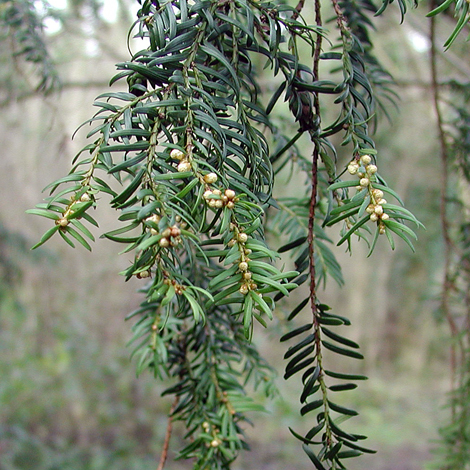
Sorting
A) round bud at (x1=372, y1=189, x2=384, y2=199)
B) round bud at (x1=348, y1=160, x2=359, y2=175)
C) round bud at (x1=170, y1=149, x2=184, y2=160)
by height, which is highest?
round bud at (x1=348, y1=160, x2=359, y2=175)

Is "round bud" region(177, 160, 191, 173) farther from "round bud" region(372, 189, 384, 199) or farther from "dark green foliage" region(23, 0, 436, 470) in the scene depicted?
"round bud" region(372, 189, 384, 199)

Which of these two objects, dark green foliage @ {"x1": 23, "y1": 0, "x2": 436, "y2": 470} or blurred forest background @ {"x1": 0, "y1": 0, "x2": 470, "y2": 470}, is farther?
blurred forest background @ {"x1": 0, "y1": 0, "x2": 470, "y2": 470}

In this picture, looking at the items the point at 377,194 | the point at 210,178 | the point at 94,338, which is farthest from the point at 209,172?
the point at 94,338

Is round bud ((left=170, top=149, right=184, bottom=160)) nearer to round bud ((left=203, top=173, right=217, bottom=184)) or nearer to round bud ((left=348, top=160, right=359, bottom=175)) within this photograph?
round bud ((left=203, top=173, right=217, bottom=184))

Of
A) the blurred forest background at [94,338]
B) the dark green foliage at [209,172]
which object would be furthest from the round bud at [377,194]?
the blurred forest background at [94,338]

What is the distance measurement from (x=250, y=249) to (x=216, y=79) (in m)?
A: 0.16

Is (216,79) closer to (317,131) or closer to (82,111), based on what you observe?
(317,131)

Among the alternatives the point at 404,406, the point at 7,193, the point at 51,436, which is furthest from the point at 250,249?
the point at 404,406

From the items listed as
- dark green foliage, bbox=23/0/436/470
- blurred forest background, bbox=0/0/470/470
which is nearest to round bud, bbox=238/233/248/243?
dark green foliage, bbox=23/0/436/470

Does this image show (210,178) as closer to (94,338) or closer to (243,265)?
(243,265)

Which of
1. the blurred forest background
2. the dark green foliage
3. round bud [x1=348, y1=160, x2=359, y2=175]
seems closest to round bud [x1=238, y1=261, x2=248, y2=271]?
the dark green foliage

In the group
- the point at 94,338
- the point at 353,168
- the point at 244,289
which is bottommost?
the point at 244,289

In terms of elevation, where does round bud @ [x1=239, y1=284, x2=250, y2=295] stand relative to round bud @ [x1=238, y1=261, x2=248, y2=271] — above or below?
below

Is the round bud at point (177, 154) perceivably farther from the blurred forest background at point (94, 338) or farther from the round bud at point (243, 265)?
the blurred forest background at point (94, 338)
